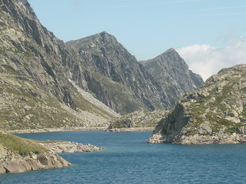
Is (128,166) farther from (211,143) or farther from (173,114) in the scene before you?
(173,114)

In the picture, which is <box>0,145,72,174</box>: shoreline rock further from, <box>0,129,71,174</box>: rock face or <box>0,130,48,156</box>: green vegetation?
<box>0,130,48,156</box>: green vegetation

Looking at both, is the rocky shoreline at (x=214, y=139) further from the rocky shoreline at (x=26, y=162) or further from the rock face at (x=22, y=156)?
the rock face at (x=22, y=156)

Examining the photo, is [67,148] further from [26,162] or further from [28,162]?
[26,162]

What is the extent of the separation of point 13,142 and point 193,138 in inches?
3191

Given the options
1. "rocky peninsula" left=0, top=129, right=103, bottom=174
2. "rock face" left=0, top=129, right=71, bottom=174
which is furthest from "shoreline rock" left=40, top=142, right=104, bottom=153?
"rock face" left=0, top=129, right=71, bottom=174

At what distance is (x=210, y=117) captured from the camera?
163000 millimetres

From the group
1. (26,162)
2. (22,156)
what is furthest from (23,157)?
(26,162)

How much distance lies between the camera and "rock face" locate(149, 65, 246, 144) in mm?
153750

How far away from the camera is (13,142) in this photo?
9125 cm

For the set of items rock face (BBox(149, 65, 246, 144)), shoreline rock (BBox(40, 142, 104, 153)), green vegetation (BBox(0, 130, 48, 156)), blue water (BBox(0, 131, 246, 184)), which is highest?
rock face (BBox(149, 65, 246, 144))

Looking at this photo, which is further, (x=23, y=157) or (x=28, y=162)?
(x=28, y=162)

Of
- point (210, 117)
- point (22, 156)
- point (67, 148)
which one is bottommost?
point (67, 148)

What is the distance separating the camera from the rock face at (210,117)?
154 metres

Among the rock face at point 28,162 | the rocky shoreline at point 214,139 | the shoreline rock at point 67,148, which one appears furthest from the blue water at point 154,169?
the rocky shoreline at point 214,139
